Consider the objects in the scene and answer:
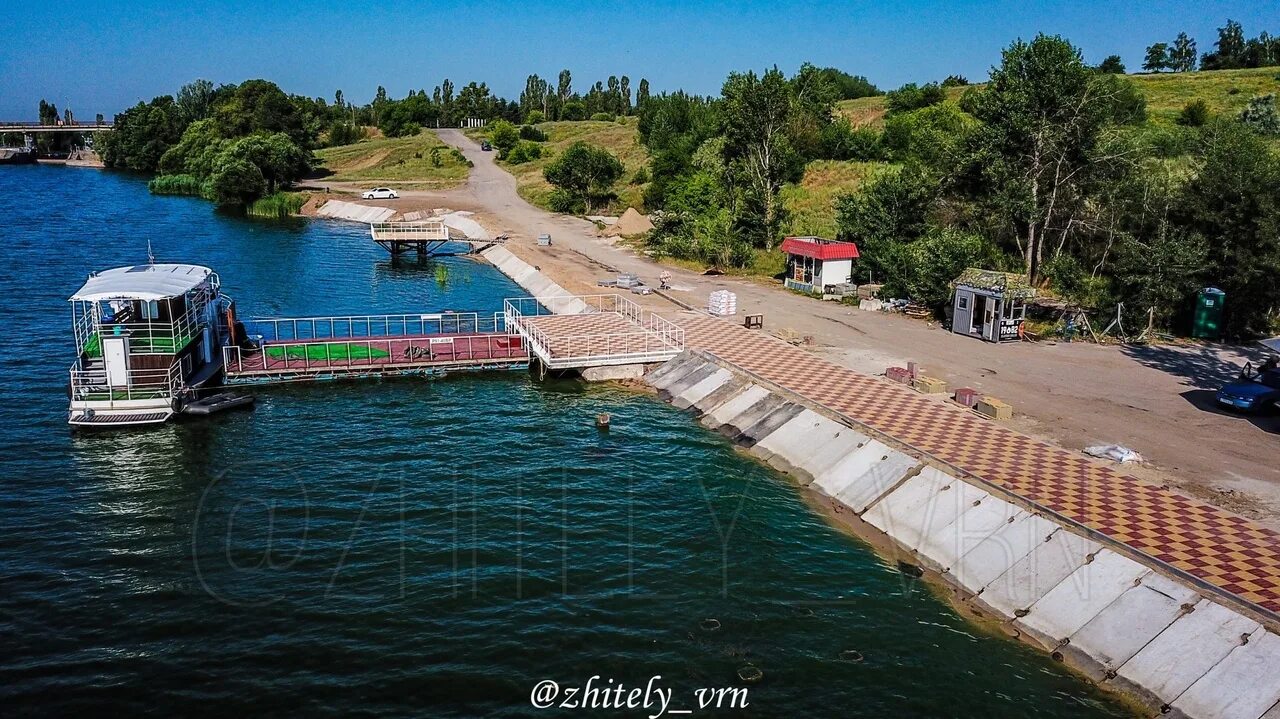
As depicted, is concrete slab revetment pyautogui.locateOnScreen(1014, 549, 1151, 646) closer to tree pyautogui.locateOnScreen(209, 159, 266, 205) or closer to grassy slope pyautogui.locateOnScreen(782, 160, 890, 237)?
grassy slope pyautogui.locateOnScreen(782, 160, 890, 237)

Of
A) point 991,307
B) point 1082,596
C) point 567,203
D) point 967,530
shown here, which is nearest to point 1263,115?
point 991,307

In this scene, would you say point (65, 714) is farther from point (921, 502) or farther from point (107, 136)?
point (107, 136)

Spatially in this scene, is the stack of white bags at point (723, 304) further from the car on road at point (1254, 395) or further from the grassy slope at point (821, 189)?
the car on road at point (1254, 395)

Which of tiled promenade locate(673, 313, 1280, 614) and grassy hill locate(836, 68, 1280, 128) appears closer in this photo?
tiled promenade locate(673, 313, 1280, 614)

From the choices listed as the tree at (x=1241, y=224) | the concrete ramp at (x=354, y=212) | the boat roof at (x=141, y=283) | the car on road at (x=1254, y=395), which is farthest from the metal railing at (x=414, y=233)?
the car on road at (x=1254, y=395)

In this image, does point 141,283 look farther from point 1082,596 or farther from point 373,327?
point 1082,596

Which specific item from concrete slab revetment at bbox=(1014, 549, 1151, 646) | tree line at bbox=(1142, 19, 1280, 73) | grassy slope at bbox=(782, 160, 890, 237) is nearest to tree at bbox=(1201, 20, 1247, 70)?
tree line at bbox=(1142, 19, 1280, 73)
